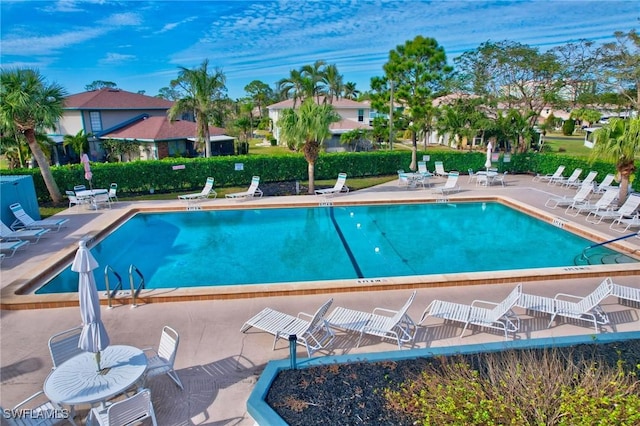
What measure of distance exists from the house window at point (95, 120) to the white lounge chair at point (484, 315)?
30.2m

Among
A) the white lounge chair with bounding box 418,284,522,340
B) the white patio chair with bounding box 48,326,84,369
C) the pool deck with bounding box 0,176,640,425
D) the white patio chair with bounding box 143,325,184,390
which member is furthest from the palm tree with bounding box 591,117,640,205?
the white patio chair with bounding box 48,326,84,369

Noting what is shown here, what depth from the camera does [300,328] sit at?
5.96 m

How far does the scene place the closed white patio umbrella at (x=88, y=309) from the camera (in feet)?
14.4

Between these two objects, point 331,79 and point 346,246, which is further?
point 331,79

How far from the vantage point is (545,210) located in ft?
47.0

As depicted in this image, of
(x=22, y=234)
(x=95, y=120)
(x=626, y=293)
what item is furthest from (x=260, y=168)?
(x=95, y=120)

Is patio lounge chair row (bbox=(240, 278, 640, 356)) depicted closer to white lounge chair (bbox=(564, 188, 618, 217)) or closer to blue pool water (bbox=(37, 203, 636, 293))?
blue pool water (bbox=(37, 203, 636, 293))

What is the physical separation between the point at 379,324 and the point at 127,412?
3664mm

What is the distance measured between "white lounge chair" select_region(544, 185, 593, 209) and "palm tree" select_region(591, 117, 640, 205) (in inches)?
40.2

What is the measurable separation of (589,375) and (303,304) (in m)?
4.66

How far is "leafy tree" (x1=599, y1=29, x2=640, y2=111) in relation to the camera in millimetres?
26219

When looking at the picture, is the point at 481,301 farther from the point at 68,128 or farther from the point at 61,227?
the point at 68,128

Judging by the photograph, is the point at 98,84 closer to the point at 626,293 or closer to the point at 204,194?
the point at 204,194

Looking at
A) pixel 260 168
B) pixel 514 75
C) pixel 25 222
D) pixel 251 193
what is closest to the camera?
pixel 25 222
